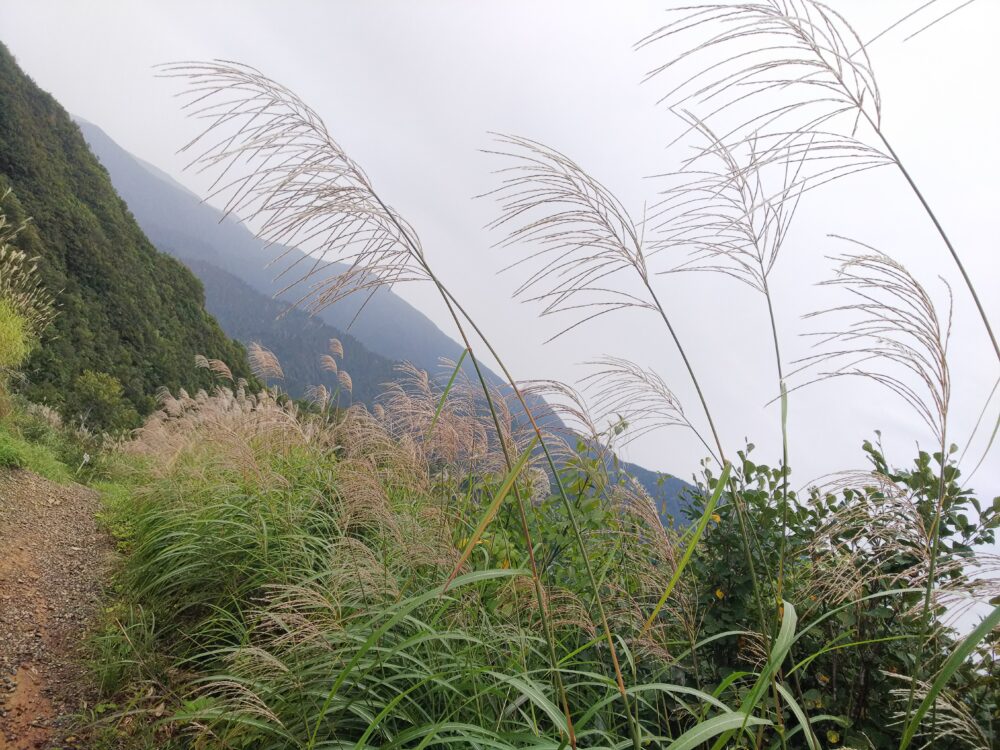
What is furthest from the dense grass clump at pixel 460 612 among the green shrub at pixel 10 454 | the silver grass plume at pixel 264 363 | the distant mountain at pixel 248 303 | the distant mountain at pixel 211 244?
the distant mountain at pixel 211 244

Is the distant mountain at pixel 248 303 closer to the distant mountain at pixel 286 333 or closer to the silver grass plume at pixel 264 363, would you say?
the distant mountain at pixel 286 333

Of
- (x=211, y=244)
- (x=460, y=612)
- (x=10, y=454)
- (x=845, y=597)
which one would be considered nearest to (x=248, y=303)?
(x=10, y=454)

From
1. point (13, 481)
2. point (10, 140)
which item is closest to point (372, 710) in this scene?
point (13, 481)

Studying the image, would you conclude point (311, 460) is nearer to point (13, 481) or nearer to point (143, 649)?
point (143, 649)

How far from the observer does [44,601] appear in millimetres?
3426

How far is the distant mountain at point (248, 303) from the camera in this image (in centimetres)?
4909

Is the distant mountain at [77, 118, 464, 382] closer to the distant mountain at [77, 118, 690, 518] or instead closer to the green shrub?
the distant mountain at [77, 118, 690, 518]

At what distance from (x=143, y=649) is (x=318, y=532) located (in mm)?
971

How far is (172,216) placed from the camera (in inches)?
5669

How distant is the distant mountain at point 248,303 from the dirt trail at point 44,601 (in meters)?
2.23

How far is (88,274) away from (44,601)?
22.1 metres

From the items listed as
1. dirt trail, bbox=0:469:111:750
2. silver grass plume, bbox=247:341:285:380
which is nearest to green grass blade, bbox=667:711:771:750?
dirt trail, bbox=0:469:111:750

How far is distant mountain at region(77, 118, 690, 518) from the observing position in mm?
49094

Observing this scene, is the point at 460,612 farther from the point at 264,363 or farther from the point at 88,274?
the point at 88,274
